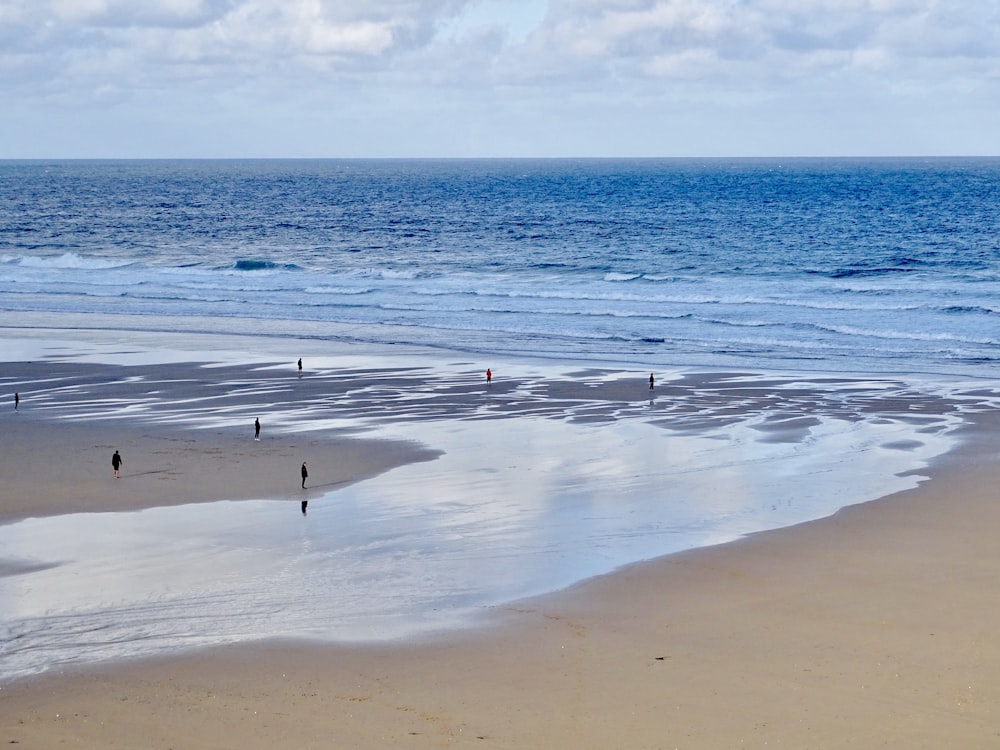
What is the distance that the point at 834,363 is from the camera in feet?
141

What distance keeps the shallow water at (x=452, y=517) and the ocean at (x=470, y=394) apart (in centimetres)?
9

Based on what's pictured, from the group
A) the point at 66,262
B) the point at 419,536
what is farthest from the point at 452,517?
the point at 66,262

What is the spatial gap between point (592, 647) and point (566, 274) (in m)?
55.3

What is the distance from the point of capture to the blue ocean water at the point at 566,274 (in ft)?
160

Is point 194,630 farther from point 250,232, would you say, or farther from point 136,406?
point 250,232

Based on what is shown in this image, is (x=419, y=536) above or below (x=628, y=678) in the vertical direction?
above

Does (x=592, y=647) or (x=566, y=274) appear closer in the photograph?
(x=592, y=647)

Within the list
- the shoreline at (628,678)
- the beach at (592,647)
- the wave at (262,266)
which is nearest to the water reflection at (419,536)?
the beach at (592,647)

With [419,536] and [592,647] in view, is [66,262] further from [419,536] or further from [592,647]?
[592,647]

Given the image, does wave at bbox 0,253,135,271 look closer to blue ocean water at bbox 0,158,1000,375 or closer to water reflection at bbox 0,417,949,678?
blue ocean water at bbox 0,158,1000,375

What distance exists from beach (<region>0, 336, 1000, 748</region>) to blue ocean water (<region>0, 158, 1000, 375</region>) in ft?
60.7

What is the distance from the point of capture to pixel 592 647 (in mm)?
17359

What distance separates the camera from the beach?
14.8m

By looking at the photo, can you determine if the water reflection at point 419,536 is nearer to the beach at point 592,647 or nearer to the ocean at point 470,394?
the ocean at point 470,394
